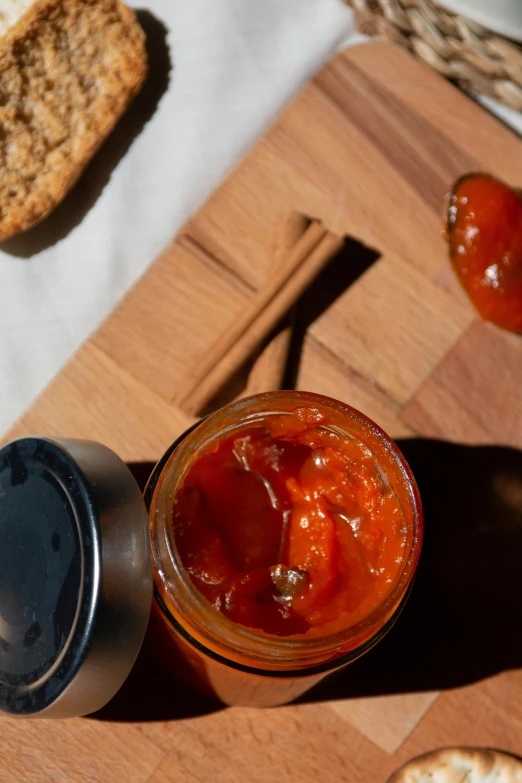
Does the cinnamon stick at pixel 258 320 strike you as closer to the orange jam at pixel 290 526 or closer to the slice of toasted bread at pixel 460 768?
the orange jam at pixel 290 526

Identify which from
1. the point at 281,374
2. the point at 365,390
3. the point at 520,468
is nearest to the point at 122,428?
the point at 281,374

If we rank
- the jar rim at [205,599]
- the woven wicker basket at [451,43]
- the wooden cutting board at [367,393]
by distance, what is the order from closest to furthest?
the jar rim at [205,599] → the wooden cutting board at [367,393] → the woven wicker basket at [451,43]

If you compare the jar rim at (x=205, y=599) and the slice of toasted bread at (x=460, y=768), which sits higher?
the jar rim at (x=205, y=599)

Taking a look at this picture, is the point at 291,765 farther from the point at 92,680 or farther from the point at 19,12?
the point at 19,12

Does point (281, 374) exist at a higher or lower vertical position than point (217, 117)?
lower

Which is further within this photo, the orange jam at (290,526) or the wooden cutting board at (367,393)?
the wooden cutting board at (367,393)

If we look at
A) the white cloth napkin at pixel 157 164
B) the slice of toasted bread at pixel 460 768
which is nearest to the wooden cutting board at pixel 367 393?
the slice of toasted bread at pixel 460 768

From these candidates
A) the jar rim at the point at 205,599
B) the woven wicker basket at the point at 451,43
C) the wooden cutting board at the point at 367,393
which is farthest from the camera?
the woven wicker basket at the point at 451,43

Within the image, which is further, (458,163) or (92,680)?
(458,163)

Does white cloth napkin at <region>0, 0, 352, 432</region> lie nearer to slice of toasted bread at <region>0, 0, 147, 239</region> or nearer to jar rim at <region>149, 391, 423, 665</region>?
slice of toasted bread at <region>0, 0, 147, 239</region>
